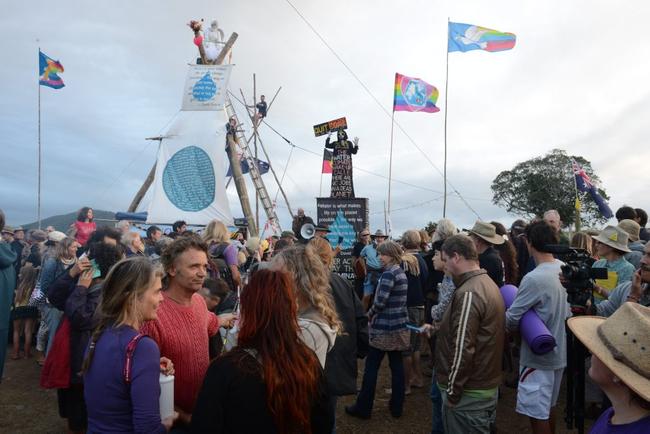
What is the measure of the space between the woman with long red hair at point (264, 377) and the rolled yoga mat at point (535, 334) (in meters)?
2.18

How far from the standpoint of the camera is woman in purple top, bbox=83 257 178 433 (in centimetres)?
188

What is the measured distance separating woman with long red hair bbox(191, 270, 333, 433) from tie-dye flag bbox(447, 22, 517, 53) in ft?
47.5

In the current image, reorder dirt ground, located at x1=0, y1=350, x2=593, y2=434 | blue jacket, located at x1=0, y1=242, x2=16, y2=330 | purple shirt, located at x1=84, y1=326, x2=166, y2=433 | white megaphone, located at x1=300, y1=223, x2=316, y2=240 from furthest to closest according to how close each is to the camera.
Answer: white megaphone, located at x1=300, y1=223, x2=316, y2=240 → dirt ground, located at x1=0, y1=350, x2=593, y2=434 → blue jacket, located at x1=0, y1=242, x2=16, y2=330 → purple shirt, located at x1=84, y1=326, x2=166, y2=433

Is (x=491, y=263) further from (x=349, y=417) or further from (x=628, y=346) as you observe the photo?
(x=628, y=346)

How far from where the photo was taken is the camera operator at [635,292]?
2.82m

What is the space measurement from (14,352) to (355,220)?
7.66 meters

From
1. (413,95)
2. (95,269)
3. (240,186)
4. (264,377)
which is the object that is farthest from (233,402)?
(240,186)

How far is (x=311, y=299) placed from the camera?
2.40 metres

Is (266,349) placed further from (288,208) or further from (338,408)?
(288,208)

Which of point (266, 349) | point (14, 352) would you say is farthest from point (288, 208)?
point (266, 349)

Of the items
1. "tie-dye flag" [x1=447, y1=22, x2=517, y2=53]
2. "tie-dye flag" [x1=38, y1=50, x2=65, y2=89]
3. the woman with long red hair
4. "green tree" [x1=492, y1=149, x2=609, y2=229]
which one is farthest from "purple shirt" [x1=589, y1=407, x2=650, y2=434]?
"green tree" [x1=492, y1=149, x2=609, y2=229]

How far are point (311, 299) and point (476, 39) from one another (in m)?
14.4

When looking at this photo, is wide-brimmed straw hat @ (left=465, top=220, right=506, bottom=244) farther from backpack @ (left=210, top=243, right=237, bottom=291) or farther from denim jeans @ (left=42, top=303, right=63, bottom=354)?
denim jeans @ (left=42, top=303, right=63, bottom=354)

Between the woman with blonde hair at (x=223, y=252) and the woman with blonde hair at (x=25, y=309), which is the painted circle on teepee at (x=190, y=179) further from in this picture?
the woman with blonde hair at (x=223, y=252)
